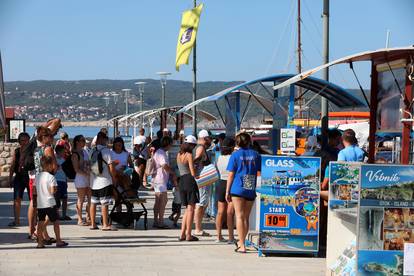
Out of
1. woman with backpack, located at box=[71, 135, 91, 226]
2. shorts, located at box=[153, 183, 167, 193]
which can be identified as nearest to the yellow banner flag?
woman with backpack, located at box=[71, 135, 91, 226]

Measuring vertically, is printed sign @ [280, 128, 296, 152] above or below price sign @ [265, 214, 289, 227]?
above

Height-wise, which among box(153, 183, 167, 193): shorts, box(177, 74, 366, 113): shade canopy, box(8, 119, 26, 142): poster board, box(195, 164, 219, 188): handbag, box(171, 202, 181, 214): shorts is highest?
box(177, 74, 366, 113): shade canopy

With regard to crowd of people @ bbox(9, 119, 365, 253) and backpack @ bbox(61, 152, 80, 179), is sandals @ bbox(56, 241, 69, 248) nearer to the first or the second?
crowd of people @ bbox(9, 119, 365, 253)

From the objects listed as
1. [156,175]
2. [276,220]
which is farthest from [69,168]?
[276,220]

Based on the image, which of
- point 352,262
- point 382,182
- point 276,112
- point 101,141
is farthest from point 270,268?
point 276,112

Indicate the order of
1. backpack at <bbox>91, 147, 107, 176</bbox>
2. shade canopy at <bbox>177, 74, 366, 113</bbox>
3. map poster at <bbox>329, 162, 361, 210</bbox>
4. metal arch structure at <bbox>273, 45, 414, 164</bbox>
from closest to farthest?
map poster at <bbox>329, 162, 361, 210</bbox>, metal arch structure at <bbox>273, 45, 414, 164</bbox>, backpack at <bbox>91, 147, 107, 176</bbox>, shade canopy at <bbox>177, 74, 366, 113</bbox>

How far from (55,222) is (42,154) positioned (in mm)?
955

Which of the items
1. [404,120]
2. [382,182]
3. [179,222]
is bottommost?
[179,222]

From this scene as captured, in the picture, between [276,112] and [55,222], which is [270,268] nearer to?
[55,222]

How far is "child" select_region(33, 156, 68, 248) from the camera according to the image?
1178cm

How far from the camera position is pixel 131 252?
38.7ft

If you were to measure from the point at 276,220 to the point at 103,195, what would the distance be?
12.4 feet

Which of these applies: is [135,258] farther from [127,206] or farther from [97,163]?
[127,206]

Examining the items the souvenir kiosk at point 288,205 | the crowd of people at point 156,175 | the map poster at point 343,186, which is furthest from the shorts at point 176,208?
the map poster at point 343,186
